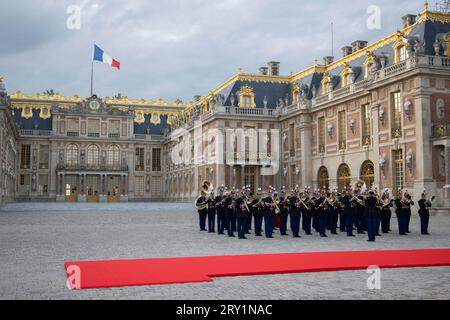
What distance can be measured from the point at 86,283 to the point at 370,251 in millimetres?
6631

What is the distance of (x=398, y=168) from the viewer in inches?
1140

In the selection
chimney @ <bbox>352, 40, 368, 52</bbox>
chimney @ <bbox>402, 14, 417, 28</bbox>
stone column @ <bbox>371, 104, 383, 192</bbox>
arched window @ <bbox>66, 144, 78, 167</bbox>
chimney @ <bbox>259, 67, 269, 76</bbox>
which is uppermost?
chimney @ <bbox>259, 67, 269, 76</bbox>

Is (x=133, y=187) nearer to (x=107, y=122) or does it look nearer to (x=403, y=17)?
(x=107, y=122)

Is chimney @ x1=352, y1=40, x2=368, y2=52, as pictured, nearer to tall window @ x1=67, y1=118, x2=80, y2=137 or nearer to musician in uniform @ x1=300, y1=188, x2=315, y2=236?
musician in uniform @ x1=300, y1=188, x2=315, y2=236

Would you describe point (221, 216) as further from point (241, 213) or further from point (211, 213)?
point (241, 213)

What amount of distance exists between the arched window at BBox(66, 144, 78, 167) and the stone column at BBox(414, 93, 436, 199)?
1938 inches

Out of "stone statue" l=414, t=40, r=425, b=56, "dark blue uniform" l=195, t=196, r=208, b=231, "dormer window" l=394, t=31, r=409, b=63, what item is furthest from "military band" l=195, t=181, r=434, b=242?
"dormer window" l=394, t=31, r=409, b=63

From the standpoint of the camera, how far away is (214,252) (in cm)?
1160

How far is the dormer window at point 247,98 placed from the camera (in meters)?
44.2

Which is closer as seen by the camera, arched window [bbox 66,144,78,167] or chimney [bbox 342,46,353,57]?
chimney [bbox 342,46,353,57]

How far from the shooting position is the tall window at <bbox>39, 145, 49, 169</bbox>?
216 feet

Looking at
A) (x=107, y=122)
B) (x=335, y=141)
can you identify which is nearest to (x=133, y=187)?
(x=107, y=122)

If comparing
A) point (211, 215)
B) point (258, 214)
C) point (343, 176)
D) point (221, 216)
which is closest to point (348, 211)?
point (258, 214)

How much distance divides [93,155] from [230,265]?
61.3 metres
